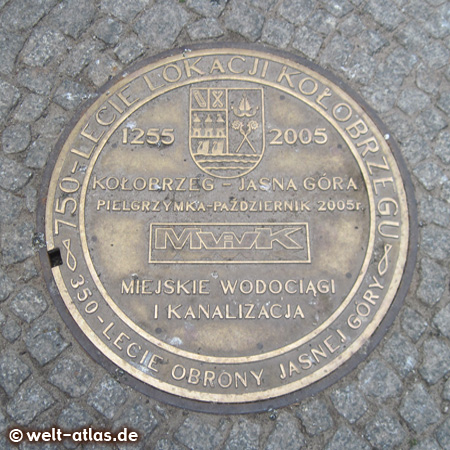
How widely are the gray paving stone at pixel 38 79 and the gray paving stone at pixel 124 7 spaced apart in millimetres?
569

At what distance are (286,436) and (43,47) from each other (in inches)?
109

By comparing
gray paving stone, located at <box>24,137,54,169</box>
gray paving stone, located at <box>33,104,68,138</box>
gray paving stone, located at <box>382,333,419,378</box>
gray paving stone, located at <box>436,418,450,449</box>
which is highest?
gray paving stone, located at <box>33,104,68,138</box>

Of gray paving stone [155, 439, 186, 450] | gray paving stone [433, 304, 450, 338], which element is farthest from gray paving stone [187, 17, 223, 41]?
gray paving stone [155, 439, 186, 450]

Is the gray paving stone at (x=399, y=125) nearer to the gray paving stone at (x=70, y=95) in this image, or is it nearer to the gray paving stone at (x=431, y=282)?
the gray paving stone at (x=431, y=282)

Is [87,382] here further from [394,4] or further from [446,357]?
[394,4]

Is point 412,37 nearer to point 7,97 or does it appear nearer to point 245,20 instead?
point 245,20

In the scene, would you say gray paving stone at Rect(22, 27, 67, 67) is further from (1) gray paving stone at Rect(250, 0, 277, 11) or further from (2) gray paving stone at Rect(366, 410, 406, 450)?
(2) gray paving stone at Rect(366, 410, 406, 450)

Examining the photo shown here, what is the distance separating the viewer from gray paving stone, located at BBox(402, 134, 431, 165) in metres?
3.16

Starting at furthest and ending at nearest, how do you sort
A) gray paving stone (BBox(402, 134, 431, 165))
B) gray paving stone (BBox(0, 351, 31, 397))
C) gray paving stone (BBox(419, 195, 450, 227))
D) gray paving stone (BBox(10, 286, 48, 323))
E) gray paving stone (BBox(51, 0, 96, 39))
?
gray paving stone (BBox(51, 0, 96, 39))
gray paving stone (BBox(402, 134, 431, 165))
gray paving stone (BBox(419, 195, 450, 227))
gray paving stone (BBox(10, 286, 48, 323))
gray paving stone (BBox(0, 351, 31, 397))

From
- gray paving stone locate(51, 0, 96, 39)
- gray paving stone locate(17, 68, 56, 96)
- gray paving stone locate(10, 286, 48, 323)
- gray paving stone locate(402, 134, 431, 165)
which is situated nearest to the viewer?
gray paving stone locate(10, 286, 48, 323)

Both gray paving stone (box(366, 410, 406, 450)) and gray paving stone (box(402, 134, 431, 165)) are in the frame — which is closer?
gray paving stone (box(366, 410, 406, 450))

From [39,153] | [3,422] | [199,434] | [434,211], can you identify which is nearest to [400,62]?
[434,211]

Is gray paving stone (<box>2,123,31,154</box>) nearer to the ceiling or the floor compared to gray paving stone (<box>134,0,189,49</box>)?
nearer to the floor

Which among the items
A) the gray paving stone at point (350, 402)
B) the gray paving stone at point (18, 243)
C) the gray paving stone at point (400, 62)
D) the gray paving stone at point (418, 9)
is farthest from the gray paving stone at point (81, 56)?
the gray paving stone at point (350, 402)
